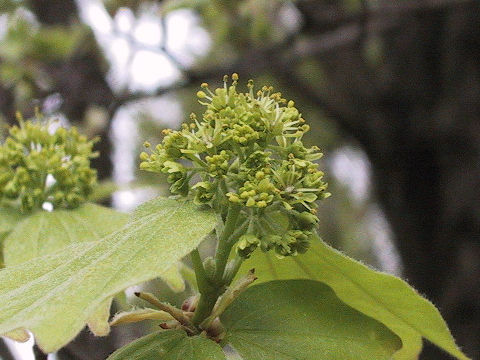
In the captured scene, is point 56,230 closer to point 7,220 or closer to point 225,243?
point 7,220

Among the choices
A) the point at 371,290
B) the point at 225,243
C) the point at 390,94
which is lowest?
the point at 390,94

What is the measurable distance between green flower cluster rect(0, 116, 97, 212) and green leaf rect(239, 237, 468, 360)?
1.70ft

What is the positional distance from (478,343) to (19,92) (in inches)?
143

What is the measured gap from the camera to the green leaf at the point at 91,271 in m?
0.84

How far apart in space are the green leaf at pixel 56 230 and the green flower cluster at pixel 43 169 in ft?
0.13

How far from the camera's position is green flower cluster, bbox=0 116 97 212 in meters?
1.56

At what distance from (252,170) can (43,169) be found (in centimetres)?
67

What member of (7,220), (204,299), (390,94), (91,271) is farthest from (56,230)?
(390,94)

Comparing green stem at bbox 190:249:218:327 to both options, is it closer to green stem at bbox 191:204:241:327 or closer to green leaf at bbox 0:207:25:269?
green stem at bbox 191:204:241:327

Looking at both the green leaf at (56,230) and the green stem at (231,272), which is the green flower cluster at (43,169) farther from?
the green stem at (231,272)

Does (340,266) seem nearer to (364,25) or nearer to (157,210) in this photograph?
(157,210)

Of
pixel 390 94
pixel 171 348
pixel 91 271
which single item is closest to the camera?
pixel 91 271

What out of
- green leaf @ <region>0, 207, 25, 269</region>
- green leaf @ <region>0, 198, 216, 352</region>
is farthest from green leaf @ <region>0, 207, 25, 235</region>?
green leaf @ <region>0, 198, 216, 352</region>

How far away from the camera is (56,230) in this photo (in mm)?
1485
